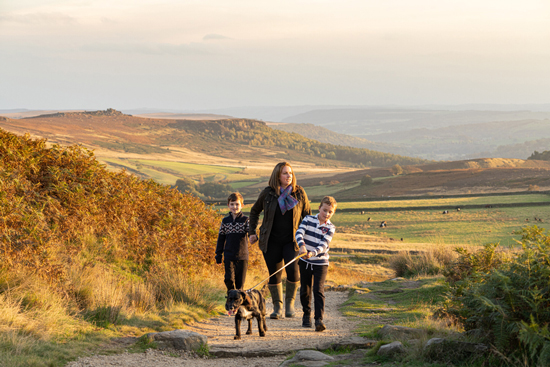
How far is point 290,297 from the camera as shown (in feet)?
25.3

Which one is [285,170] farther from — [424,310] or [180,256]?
[180,256]

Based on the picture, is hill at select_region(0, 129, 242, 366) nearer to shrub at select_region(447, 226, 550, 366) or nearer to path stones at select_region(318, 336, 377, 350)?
path stones at select_region(318, 336, 377, 350)

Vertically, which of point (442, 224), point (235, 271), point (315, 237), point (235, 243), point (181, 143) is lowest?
point (442, 224)

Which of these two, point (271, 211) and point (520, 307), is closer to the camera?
point (520, 307)

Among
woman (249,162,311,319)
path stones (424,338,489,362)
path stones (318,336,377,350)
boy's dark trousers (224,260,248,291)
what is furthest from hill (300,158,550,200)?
path stones (424,338,489,362)

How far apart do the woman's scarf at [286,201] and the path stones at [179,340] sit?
220cm

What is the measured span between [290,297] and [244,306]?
1.60m

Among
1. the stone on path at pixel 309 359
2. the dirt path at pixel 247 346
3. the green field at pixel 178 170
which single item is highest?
the stone on path at pixel 309 359

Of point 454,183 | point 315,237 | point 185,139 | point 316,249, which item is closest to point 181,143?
point 185,139

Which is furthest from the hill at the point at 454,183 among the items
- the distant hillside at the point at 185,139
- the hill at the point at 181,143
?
the distant hillside at the point at 185,139

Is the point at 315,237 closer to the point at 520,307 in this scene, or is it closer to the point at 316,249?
the point at 316,249

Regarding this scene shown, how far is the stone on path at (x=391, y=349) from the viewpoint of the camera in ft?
16.4

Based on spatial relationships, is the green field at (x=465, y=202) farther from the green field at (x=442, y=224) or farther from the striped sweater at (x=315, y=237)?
the striped sweater at (x=315, y=237)

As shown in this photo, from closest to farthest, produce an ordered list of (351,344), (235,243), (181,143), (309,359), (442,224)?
(309,359)
(351,344)
(235,243)
(442,224)
(181,143)
